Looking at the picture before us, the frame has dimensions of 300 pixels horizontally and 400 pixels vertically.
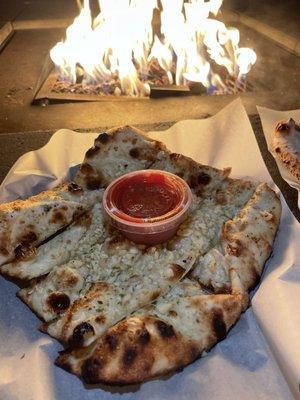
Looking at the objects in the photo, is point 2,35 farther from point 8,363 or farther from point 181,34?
point 8,363

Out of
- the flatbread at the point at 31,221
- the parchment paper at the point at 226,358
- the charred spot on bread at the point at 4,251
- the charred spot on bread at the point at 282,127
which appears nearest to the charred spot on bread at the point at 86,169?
the flatbread at the point at 31,221

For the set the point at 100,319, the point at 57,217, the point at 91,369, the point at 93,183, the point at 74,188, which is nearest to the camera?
the point at 91,369

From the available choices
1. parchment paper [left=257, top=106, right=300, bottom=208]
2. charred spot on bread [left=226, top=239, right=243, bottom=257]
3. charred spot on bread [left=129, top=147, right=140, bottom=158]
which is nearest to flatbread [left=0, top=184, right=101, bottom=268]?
charred spot on bread [left=129, top=147, right=140, bottom=158]

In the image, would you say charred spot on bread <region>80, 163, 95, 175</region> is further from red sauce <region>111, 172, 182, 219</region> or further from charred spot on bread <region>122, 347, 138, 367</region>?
charred spot on bread <region>122, 347, 138, 367</region>

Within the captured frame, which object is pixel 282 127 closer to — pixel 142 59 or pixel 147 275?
pixel 147 275

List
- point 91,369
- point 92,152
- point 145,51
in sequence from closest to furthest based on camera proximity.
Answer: point 91,369, point 92,152, point 145,51

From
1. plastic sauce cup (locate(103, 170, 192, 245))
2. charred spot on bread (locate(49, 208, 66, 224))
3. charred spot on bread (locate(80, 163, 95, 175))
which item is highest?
plastic sauce cup (locate(103, 170, 192, 245))

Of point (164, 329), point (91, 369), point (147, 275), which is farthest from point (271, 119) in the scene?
point (91, 369)

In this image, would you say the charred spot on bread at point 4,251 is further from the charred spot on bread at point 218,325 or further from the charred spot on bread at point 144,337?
the charred spot on bread at point 218,325
